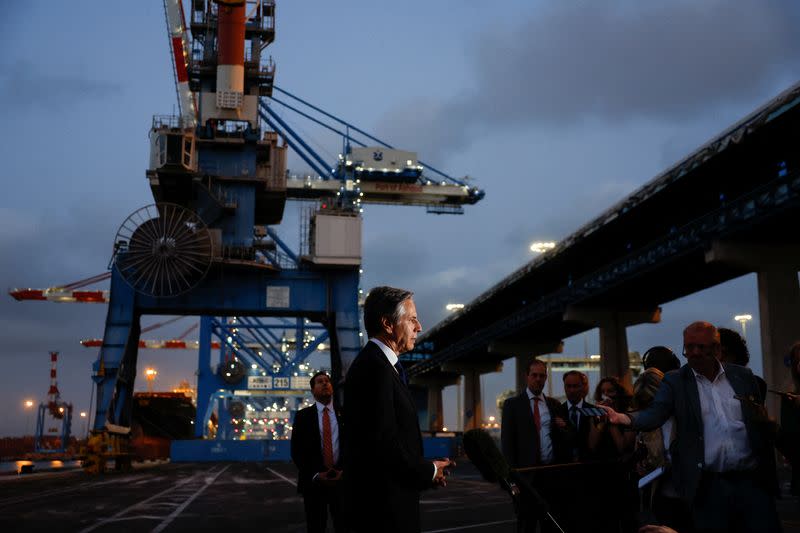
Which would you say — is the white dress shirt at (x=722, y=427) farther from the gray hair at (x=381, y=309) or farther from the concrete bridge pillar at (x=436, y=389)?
the concrete bridge pillar at (x=436, y=389)

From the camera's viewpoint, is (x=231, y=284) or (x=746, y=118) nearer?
(x=746, y=118)

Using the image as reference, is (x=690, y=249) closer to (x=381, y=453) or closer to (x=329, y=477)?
(x=329, y=477)

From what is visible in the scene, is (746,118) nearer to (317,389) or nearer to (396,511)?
(317,389)

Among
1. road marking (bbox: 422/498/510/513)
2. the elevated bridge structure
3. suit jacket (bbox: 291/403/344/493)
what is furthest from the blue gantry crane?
suit jacket (bbox: 291/403/344/493)

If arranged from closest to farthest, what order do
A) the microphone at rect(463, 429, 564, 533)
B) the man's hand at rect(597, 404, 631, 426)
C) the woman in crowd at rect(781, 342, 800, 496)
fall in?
1. the microphone at rect(463, 429, 564, 533)
2. the man's hand at rect(597, 404, 631, 426)
3. the woman in crowd at rect(781, 342, 800, 496)

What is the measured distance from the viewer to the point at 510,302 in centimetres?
6556

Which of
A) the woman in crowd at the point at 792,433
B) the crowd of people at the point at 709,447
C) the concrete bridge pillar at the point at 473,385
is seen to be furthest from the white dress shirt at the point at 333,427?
the concrete bridge pillar at the point at 473,385

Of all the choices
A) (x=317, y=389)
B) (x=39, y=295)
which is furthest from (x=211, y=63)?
(x=39, y=295)

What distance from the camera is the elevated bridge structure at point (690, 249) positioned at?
2808 centimetres

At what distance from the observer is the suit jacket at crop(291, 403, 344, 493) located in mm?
7277

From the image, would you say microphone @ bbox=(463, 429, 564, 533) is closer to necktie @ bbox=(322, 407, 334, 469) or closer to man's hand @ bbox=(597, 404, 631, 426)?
man's hand @ bbox=(597, 404, 631, 426)

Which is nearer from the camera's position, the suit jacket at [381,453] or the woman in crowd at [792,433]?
the suit jacket at [381,453]

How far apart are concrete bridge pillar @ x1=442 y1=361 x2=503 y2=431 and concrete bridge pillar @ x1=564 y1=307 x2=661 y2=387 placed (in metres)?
30.4

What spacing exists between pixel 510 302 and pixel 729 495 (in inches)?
2407
